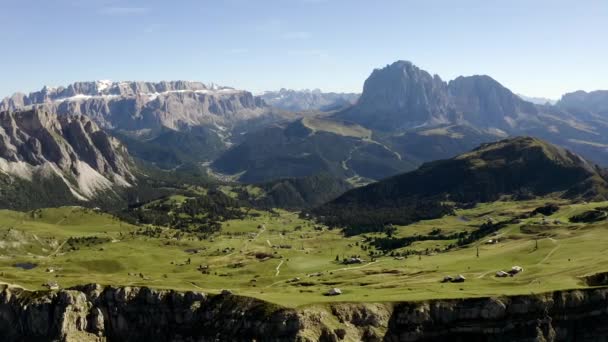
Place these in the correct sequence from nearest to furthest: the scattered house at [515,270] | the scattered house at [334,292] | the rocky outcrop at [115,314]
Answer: the scattered house at [334,292] < the rocky outcrop at [115,314] < the scattered house at [515,270]

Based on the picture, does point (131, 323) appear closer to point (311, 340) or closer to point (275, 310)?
point (275, 310)

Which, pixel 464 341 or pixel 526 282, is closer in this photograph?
pixel 464 341

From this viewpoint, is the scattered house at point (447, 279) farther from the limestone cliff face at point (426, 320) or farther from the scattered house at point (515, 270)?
the limestone cliff face at point (426, 320)

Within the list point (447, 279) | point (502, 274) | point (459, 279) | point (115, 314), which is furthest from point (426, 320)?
point (115, 314)

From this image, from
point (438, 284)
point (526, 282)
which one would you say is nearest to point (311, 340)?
point (438, 284)

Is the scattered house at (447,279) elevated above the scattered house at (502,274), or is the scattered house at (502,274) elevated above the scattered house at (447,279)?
the scattered house at (502,274)

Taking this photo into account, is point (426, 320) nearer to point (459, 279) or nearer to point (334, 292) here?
point (334, 292)

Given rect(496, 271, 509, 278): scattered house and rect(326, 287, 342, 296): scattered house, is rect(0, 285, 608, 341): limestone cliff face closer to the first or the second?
rect(326, 287, 342, 296): scattered house

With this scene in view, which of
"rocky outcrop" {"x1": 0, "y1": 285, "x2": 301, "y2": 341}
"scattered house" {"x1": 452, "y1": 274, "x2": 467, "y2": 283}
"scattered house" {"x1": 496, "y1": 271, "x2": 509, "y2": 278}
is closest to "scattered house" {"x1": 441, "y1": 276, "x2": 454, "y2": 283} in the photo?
"scattered house" {"x1": 452, "y1": 274, "x2": 467, "y2": 283}

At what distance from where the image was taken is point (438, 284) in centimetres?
18562

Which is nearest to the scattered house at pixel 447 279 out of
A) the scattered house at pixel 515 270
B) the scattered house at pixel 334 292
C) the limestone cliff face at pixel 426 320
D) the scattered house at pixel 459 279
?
the scattered house at pixel 459 279

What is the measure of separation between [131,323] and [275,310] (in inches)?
2227

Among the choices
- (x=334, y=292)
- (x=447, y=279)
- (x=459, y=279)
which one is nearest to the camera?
(x=334, y=292)

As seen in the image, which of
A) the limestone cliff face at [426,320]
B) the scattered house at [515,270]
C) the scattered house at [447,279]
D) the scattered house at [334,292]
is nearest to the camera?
the limestone cliff face at [426,320]
